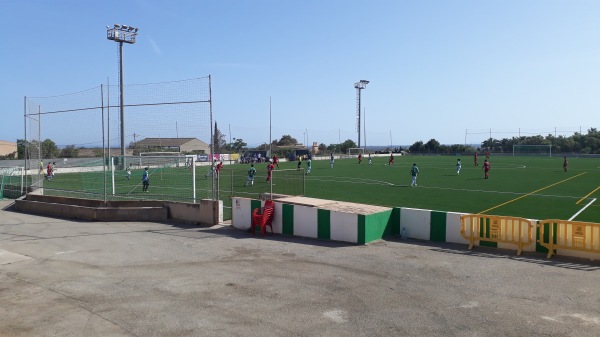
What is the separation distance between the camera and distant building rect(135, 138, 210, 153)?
64.2 ft

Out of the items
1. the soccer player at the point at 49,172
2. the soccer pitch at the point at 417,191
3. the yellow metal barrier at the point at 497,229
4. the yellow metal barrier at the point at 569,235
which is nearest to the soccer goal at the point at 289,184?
the soccer pitch at the point at 417,191

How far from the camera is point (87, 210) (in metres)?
19.8

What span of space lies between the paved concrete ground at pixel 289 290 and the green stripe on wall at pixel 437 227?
547 mm

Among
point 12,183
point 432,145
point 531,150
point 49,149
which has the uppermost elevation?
point 432,145

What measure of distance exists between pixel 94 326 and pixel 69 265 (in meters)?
4.98

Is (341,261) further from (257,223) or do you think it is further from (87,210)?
(87,210)

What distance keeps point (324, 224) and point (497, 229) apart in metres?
4.93

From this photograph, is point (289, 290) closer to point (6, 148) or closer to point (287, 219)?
point (287, 219)

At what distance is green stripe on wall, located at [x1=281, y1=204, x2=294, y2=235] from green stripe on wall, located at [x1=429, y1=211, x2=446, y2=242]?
14.4ft

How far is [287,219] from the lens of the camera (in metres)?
15.6

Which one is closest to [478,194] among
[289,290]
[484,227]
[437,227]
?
[437,227]

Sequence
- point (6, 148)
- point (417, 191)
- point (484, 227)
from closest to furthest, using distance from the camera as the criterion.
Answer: point (484, 227) < point (417, 191) < point (6, 148)

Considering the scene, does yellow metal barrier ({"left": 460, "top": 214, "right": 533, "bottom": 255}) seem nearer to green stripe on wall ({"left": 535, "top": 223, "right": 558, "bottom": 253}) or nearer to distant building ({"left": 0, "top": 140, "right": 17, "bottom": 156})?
green stripe on wall ({"left": 535, "top": 223, "right": 558, "bottom": 253})

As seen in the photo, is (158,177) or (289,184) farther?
→ (158,177)
